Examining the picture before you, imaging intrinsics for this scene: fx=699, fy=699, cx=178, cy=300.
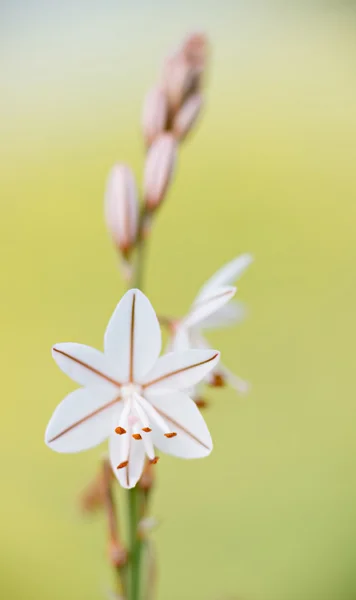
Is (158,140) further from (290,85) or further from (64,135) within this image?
(290,85)

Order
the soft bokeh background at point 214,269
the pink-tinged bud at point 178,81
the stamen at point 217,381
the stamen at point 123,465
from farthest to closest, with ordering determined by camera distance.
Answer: the soft bokeh background at point 214,269
the pink-tinged bud at point 178,81
the stamen at point 217,381
the stamen at point 123,465

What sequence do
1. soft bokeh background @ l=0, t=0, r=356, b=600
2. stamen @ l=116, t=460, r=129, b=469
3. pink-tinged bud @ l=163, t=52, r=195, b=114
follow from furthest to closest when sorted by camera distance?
soft bokeh background @ l=0, t=0, r=356, b=600 → pink-tinged bud @ l=163, t=52, r=195, b=114 → stamen @ l=116, t=460, r=129, b=469

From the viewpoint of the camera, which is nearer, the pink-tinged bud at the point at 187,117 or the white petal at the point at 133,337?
the white petal at the point at 133,337

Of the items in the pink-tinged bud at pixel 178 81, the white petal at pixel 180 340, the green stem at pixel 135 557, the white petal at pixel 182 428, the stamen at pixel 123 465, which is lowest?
the green stem at pixel 135 557

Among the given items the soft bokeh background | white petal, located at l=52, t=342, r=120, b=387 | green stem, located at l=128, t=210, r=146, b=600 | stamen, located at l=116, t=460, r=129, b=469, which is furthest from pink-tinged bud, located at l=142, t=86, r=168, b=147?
the soft bokeh background

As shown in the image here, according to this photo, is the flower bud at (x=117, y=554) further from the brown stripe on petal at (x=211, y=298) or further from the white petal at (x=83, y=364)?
the brown stripe on petal at (x=211, y=298)

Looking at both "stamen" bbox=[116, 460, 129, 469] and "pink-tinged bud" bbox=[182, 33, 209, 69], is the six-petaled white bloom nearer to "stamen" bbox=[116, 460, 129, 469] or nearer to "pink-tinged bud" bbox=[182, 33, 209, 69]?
"stamen" bbox=[116, 460, 129, 469]

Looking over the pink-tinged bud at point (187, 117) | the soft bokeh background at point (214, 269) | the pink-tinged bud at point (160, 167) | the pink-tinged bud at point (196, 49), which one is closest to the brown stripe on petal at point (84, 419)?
the pink-tinged bud at point (160, 167)
